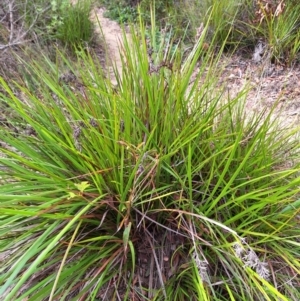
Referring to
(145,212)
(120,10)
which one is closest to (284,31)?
(120,10)

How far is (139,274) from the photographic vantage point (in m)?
1.42

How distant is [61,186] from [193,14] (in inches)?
116

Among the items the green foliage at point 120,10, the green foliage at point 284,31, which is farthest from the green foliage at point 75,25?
the green foliage at point 284,31

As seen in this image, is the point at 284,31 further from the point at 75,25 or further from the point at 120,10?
the point at 120,10

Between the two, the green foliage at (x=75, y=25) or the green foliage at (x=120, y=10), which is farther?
the green foliage at (x=120, y=10)

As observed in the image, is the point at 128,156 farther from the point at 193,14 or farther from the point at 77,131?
the point at 193,14

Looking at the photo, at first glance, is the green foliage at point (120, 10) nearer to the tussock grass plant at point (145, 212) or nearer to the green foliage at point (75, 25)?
the green foliage at point (75, 25)

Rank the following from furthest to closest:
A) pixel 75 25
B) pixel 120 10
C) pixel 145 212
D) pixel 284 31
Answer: pixel 120 10
pixel 75 25
pixel 284 31
pixel 145 212

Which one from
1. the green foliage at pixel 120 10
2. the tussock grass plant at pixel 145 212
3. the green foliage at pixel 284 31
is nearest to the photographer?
the tussock grass plant at pixel 145 212

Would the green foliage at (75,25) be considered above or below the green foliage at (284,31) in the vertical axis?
below

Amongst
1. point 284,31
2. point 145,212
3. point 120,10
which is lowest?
point 120,10

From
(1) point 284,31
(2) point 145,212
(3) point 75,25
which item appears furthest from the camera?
(3) point 75,25

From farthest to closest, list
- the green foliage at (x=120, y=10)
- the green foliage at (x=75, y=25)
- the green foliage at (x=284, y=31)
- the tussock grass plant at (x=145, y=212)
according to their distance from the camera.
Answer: the green foliage at (x=120, y=10) → the green foliage at (x=75, y=25) → the green foliage at (x=284, y=31) → the tussock grass plant at (x=145, y=212)

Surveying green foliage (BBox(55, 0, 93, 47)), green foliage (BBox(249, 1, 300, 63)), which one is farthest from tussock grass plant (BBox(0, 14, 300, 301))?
green foliage (BBox(55, 0, 93, 47))
